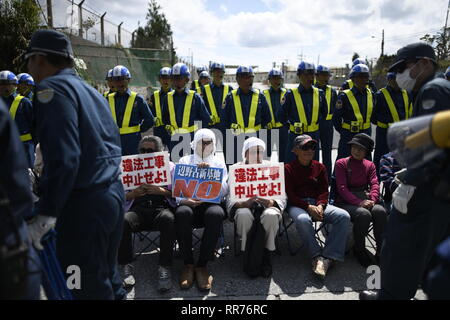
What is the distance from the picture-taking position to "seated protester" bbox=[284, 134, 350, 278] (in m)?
3.85

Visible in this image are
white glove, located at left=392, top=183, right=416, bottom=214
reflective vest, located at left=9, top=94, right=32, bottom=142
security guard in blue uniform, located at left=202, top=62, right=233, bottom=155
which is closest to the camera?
white glove, located at left=392, top=183, right=416, bottom=214

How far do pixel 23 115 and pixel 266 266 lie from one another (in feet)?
15.0

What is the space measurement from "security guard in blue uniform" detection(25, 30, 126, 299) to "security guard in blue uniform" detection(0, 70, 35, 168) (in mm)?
3759

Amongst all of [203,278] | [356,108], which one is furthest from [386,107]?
[203,278]

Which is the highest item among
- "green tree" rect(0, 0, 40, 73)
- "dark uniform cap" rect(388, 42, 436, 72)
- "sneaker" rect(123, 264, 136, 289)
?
"green tree" rect(0, 0, 40, 73)

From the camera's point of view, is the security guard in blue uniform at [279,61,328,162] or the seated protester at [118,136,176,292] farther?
the security guard in blue uniform at [279,61,328,162]

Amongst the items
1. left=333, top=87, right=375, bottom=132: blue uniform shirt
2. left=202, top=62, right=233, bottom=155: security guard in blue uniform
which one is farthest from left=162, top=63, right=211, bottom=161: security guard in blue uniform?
left=333, top=87, right=375, bottom=132: blue uniform shirt

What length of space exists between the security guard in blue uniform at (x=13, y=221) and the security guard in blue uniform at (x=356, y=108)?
16.6 feet

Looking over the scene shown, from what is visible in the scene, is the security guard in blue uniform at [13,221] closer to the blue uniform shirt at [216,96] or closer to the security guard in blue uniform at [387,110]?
the security guard in blue uniform at [387,110]

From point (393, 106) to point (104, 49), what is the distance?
15.0m

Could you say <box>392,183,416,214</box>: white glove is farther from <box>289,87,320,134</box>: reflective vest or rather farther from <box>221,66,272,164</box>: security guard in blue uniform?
<box>221,66,272,164</box>: security guard in blue uniform

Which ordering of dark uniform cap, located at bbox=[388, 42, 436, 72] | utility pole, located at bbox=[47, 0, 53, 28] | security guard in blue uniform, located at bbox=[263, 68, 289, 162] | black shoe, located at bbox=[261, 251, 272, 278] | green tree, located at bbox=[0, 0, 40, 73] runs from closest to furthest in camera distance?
dark uniform cap, located at bbox=[388, 42, 436, 72], black shoe, located at bbox=[261, 251, 272, 278], security guard in blue uniform, located at bbox=[263, 68, 289, 162], green tree, located at bbox=[0, 0, 40, 73], utility pole, located at bbox=[47, 0, 53, 28]
